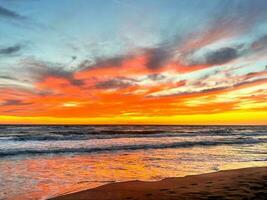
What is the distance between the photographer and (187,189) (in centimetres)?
896

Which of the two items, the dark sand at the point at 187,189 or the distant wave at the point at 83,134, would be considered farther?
the distant wave at the point at 83,134

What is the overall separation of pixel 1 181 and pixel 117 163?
630cm

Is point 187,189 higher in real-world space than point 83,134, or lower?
lower

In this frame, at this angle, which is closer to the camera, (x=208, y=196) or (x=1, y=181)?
(x=208, y=196)

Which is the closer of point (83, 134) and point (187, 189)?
point (187, 189)

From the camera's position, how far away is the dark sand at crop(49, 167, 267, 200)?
8.00 m

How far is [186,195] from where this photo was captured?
26.7 feet

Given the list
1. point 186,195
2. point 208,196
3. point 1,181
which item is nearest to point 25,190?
point 1,181

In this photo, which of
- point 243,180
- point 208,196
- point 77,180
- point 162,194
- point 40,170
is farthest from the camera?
point 40,170

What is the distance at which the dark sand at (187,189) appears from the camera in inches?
315

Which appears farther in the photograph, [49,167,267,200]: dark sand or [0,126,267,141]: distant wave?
[0,126,267,141]: distant wave

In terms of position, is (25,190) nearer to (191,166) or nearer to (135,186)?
(135,186)

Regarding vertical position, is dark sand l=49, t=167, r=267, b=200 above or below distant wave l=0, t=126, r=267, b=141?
below

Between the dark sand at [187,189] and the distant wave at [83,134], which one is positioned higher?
the distant wave at [83,134]
